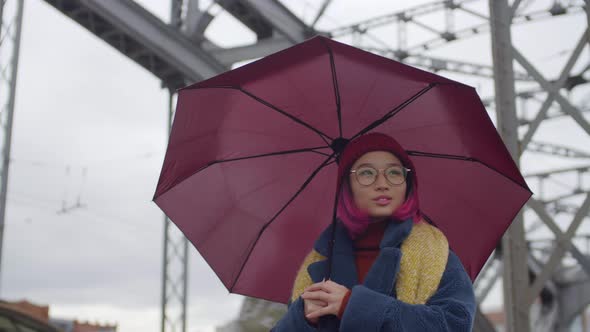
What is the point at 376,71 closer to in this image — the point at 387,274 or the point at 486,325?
the point at 387,274

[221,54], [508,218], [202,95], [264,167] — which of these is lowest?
[508,218]

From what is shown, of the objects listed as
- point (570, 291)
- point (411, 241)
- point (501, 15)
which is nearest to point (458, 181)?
point (411, 241)

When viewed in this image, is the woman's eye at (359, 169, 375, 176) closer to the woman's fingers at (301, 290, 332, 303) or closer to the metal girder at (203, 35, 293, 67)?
the woman's fingers at (301, 290, 332, 303)

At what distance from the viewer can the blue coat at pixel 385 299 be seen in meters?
1.97

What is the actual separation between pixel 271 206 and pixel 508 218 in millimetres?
964

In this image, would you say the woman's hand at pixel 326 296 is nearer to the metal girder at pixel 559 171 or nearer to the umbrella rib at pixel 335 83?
the umbrella rib at pixel 335 83

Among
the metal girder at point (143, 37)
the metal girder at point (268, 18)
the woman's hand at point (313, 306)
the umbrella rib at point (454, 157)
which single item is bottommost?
the woman's hand at point (313, 306)

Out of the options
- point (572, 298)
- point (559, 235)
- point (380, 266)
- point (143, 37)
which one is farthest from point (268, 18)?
point (572, 298)

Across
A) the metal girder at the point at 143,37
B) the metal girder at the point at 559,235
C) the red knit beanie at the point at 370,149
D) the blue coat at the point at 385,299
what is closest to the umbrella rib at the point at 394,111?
the red knit beanie at the point at 370,149

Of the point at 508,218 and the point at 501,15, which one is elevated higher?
the point at 501,15

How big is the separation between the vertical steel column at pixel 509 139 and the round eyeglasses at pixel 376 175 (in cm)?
384

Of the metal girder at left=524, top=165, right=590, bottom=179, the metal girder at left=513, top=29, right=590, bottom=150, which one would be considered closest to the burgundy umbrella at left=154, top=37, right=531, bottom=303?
the metal girder at left=513, top=29, right=590, bottom=150

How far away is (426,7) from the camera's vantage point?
1446 centimetres

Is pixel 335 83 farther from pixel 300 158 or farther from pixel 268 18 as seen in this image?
pixel 268 18
